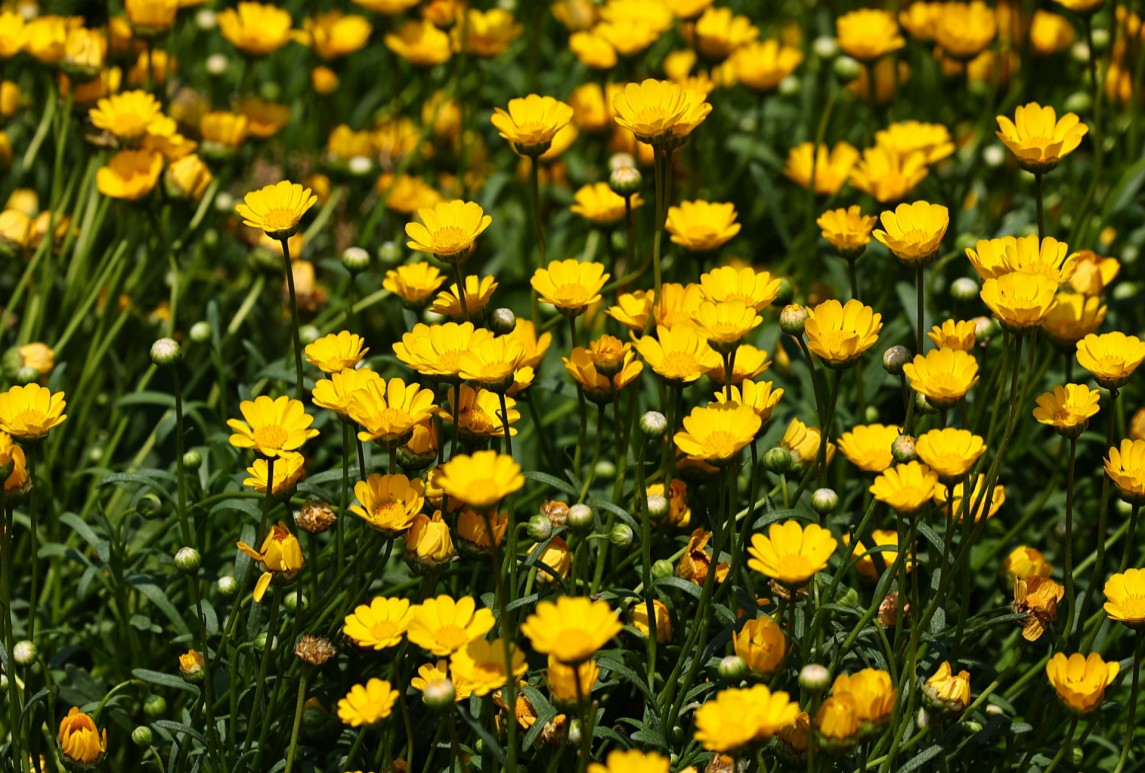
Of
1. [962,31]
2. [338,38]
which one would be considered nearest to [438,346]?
[338,38]

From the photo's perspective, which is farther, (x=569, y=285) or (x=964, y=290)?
(x=964, y=290)

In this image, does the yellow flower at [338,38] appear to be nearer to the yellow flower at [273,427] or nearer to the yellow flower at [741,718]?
the yellow flower at [273,427]

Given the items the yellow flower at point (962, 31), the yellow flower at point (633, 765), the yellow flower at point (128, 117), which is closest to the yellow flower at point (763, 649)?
the yellow flower at point (633, 765)

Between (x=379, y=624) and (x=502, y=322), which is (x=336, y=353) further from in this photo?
(x=379, y=624)

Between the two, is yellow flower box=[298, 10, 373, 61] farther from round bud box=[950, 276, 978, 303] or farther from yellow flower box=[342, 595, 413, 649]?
yellow flower box=[342, 595, 413, 649]

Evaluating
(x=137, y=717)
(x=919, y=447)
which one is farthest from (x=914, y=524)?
(x=137, y=717)
